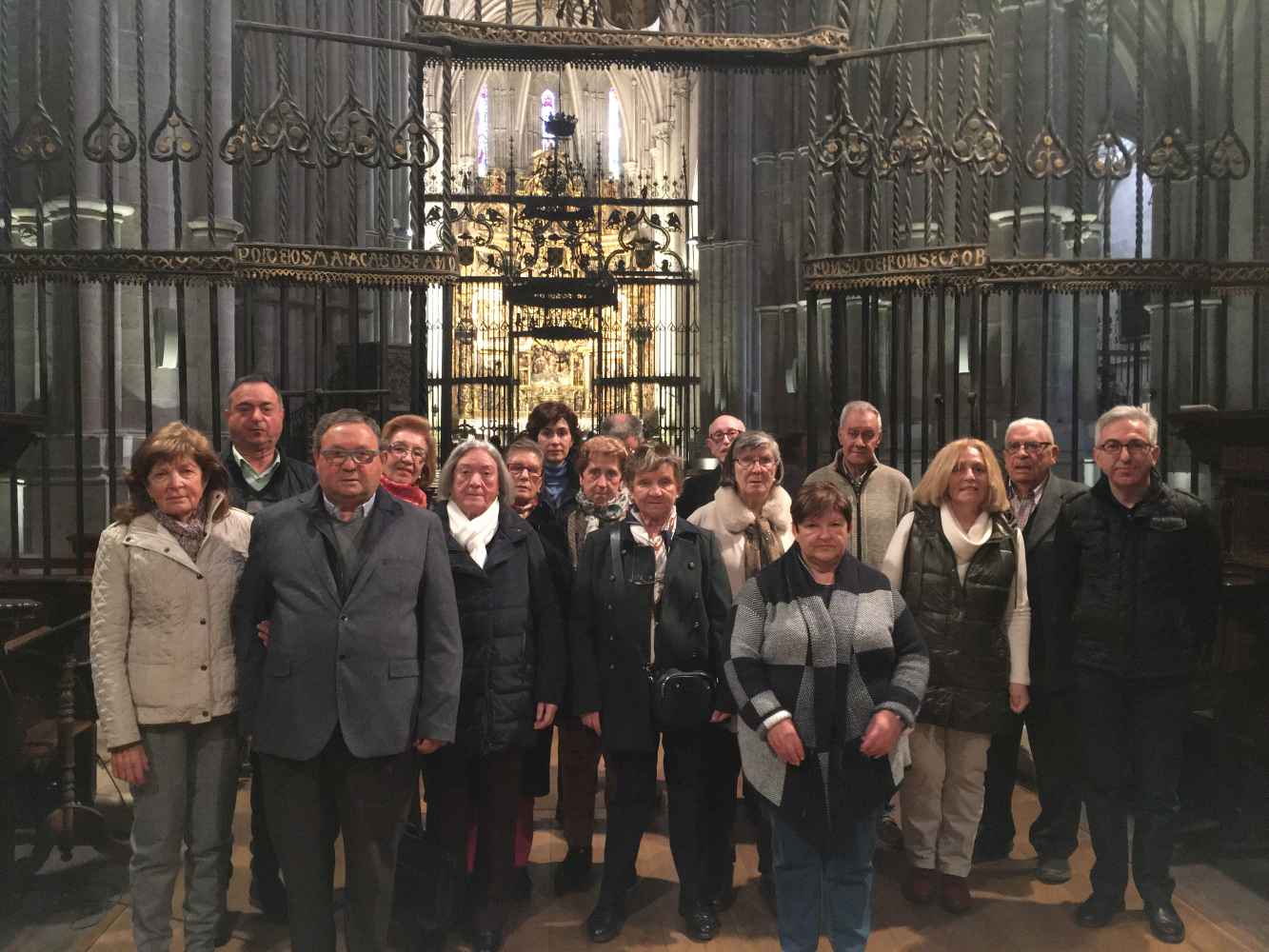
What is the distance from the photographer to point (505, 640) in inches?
130

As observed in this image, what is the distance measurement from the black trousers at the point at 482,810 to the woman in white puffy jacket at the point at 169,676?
0.62m

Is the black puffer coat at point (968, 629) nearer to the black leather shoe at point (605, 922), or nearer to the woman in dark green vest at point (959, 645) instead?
the woman in dark green vest at point (959, 645)

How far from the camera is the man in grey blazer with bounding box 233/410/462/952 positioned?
9.21 ft

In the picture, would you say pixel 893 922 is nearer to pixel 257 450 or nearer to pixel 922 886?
pixel 922 886

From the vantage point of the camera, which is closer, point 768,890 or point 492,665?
point 492,665

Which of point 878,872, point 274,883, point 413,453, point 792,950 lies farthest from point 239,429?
point 878,872

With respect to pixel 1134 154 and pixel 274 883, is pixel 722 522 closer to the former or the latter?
pixel 274 883

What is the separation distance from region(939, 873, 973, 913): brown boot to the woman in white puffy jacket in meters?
2.34

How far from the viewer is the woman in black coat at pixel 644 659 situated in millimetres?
3396

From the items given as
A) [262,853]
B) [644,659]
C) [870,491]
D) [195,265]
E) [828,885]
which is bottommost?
[262,853]

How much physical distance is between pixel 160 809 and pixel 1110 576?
3.03 metres

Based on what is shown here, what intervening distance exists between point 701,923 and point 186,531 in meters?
2.00

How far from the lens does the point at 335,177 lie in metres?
11.0

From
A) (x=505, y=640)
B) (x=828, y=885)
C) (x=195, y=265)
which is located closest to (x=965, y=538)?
(x=828, y=885)
